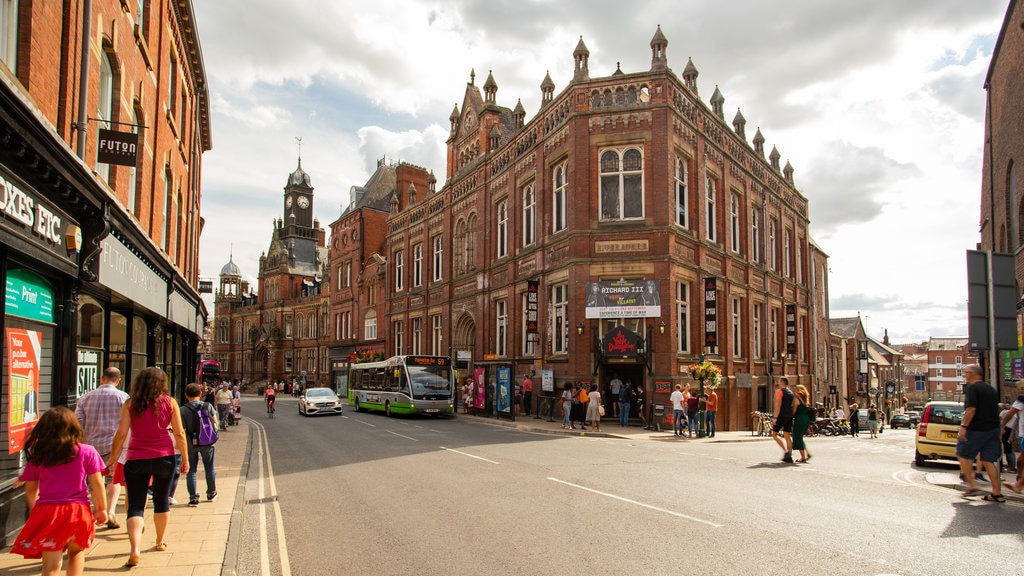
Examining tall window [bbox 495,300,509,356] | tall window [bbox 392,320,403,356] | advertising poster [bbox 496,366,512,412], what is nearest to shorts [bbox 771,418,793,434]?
advertising poster [bbox 496,366,512,412]

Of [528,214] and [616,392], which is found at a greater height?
[528,214]

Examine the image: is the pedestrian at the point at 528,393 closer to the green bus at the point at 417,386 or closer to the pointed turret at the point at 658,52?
the green bus at the point at 417,386

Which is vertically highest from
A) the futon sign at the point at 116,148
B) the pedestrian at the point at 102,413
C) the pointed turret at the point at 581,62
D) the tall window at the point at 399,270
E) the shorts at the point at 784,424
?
the pointed turret at the point at 581,62

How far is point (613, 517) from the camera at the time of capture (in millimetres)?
7719

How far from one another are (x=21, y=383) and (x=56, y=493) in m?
3.25

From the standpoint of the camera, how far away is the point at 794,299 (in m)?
37.9

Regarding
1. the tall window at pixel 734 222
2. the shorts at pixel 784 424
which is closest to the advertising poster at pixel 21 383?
the shorts at pixel 784 424

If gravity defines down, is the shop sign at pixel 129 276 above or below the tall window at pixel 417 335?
above

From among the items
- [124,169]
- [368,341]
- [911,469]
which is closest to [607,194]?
[911,469]

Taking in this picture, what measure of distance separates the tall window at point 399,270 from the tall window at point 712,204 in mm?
23080

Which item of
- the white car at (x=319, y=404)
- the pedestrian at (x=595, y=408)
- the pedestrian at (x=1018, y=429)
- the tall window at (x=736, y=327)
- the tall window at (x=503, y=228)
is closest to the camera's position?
the pedestrian at (x=1018, y=429)

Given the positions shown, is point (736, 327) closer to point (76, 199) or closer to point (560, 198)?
point (560, 198)

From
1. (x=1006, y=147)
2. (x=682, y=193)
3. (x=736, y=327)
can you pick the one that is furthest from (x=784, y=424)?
(x=736, y=327)

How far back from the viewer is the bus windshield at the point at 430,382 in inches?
1080
